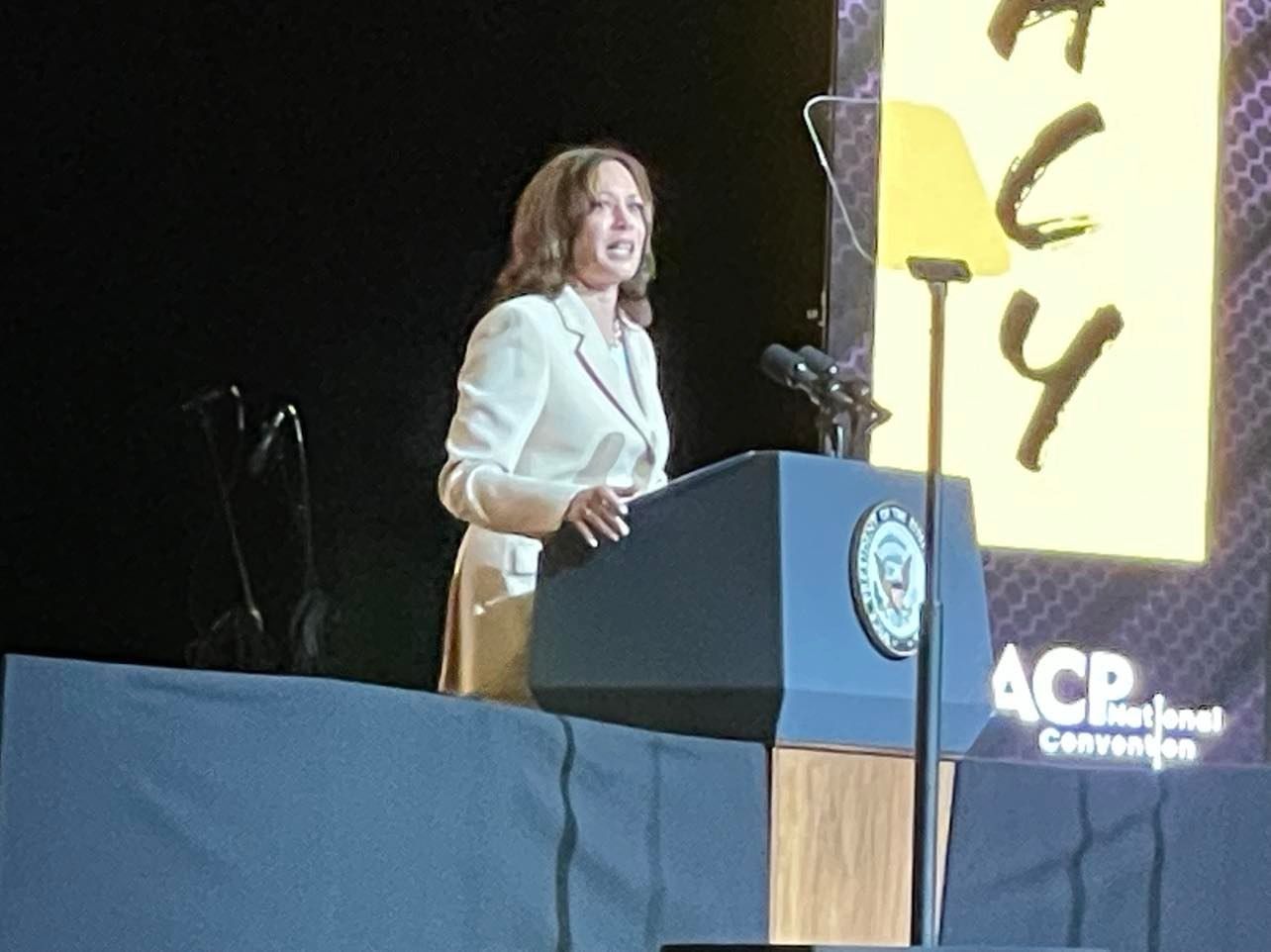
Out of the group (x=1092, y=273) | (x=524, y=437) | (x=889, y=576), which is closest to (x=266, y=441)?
(x=524, y=437)

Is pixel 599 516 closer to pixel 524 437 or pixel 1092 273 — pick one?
pixel 524 437

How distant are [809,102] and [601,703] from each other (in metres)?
2.40

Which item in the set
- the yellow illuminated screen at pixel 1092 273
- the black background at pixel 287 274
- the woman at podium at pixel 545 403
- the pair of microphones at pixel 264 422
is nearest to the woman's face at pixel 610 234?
the woman at podium at pixel 545 403

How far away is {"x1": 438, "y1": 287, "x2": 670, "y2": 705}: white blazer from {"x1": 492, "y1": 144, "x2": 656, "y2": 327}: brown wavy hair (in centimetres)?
6

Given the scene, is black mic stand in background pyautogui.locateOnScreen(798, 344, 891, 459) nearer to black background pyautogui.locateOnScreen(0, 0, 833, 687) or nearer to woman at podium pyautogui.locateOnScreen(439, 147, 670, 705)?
woman at podium pyautogui.locateOnScreen(439, 147, 670, 705)

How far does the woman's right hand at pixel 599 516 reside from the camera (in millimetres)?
2186

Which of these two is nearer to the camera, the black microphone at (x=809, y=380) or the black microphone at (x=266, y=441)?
the black microphone at (x=809, y=380)

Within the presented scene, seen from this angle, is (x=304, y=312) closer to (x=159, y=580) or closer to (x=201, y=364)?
(x=201, y=364)

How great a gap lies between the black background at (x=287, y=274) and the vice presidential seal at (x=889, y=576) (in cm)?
204

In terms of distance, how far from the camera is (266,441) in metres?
4.17

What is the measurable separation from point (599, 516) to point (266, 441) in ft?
6.82

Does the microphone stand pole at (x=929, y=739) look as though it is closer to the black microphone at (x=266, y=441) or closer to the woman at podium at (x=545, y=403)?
the woman at podium at (x=545, y=403)

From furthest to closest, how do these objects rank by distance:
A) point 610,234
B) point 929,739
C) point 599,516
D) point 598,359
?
point 610,234 → point 598,359 → point 599,516 → point 929,739

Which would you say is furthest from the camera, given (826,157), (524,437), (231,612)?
(826,157)
